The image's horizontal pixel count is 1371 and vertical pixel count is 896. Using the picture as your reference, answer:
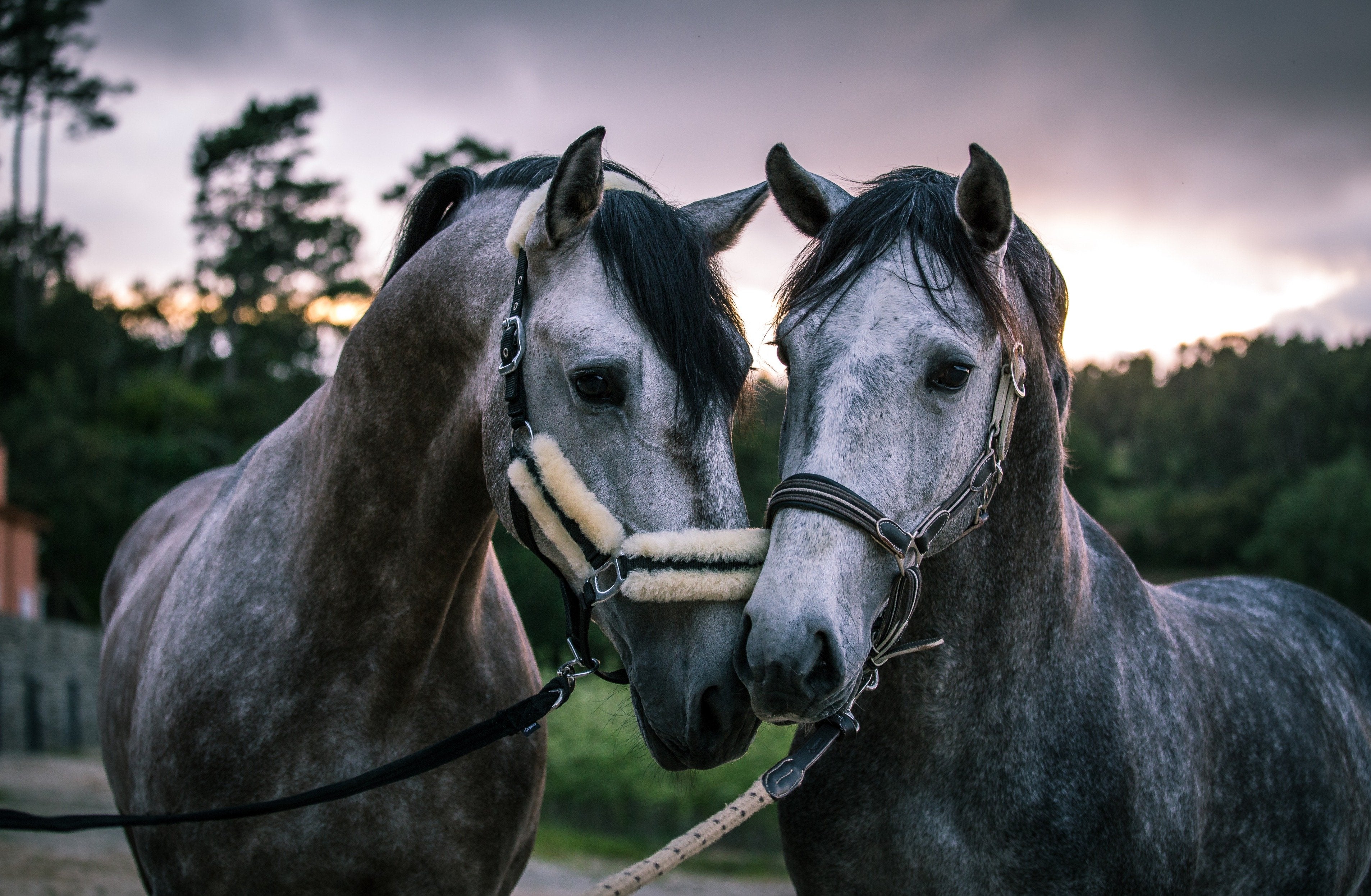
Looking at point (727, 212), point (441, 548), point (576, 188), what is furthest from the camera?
point (727, 212)

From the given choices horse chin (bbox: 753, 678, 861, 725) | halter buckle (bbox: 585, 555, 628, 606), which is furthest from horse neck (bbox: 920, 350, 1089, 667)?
halter buckle (bbox: 585, 555, 628, 606)

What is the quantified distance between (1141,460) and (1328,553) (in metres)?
17.7

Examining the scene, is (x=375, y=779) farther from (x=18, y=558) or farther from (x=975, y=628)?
(x=18, y=558)

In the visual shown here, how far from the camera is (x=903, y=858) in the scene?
2.50 m

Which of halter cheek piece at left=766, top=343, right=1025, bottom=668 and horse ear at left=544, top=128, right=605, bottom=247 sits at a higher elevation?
horse ear at left=544, top=128, right=605, bottom=247

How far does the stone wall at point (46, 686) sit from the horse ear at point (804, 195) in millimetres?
18449

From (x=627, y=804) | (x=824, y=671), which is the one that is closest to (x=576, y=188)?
(x=824, y=671)

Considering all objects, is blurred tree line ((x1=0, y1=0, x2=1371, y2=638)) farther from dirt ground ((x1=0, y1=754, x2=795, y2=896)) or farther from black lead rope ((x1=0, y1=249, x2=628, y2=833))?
black lead rope ((x1=0, y1=249, x2=628, y2=833))

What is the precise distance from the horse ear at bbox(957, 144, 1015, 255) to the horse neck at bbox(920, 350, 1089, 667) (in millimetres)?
393

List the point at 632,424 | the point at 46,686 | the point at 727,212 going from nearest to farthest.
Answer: the point at 632,424
the point at 727,212
the point at 46,686

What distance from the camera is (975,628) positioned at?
2.59m

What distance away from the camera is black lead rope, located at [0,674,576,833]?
8.32ft

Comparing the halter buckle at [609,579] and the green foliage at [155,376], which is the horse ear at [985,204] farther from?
the green foliage at [155,376]

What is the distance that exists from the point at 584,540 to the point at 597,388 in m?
0.34
